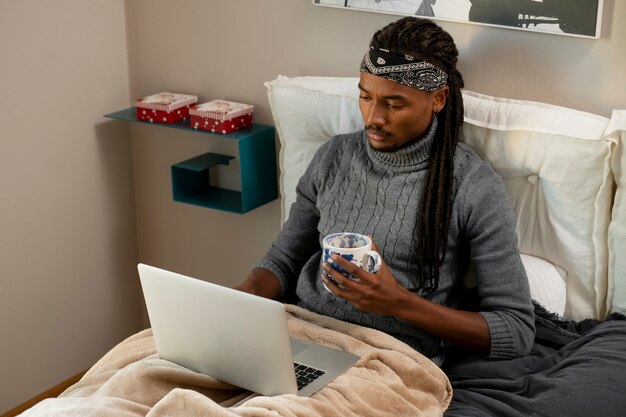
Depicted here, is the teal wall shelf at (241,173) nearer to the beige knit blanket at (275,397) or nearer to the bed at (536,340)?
the bed at (536,340)

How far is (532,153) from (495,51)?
294mm

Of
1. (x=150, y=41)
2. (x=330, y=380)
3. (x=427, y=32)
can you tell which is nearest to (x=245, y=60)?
(x=150, y=41)

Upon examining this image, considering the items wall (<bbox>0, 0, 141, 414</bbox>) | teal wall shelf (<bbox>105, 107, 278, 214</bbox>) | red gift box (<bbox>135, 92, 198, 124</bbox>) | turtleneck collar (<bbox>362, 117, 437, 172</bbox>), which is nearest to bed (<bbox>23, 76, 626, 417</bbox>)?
turtleneck collar (<bbox>362, 117, 437, 172</bbox>)

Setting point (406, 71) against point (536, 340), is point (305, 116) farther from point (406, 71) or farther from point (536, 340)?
point (536, 340)

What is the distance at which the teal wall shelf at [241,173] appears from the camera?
2.48m

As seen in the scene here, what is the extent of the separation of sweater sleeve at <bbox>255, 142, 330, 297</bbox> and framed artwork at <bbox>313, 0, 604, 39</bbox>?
15.3 inches

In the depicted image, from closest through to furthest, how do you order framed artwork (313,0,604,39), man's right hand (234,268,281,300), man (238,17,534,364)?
man (238,17,534,364), framed artwork (313,0,604,39), man's right hand (234,268,281,300)

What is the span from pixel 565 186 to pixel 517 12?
0.41 metres

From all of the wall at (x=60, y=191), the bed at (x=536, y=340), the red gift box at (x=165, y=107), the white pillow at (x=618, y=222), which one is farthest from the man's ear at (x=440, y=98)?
the wall at (x=60, y=191)

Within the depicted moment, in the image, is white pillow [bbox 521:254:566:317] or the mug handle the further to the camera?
white pillow [bbox 521:254:566:317]

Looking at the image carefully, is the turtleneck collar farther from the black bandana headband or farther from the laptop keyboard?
the laptop keyboard

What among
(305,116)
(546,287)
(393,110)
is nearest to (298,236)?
(305,116)

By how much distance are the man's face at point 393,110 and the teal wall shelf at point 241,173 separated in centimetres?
58

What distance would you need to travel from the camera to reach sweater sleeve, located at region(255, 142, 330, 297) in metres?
2.17
